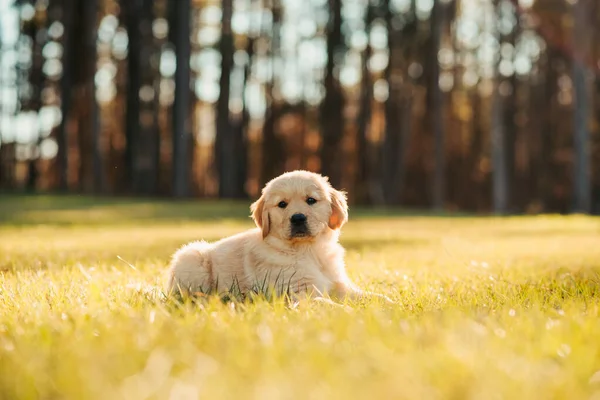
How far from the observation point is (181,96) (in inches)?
1018

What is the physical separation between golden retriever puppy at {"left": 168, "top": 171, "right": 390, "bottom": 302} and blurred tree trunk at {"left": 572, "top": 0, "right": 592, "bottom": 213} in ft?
73.1

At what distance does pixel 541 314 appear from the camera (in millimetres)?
3723

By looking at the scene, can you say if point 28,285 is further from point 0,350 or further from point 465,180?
point 465,180

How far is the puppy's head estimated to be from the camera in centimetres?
510

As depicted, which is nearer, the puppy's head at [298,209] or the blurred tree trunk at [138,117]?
the puppy's head at [298,209]

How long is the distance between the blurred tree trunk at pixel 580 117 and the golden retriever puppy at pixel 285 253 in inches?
877

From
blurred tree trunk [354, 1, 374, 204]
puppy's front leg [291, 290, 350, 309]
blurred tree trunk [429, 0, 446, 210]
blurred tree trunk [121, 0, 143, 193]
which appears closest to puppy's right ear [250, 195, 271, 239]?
puppy's front leg [291, 290, 350, 309]

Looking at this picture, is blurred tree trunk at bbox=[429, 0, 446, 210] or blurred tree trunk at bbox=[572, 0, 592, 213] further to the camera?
blurred tree trunk at bbox=[429, 0, 446, 210]

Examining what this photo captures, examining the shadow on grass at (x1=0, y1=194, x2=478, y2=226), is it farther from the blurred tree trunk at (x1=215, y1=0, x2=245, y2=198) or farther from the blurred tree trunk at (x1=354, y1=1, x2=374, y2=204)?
the blurred tree trunk at (x1=354, y1=1, x2=374, y2=204)

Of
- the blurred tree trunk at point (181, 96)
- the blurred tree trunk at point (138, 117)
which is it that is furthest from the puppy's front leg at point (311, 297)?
the blurred tree trunk at point (138, 117)

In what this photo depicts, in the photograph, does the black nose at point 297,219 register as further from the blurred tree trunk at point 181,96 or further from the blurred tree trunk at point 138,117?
the blurred tree trunk at point 138,117

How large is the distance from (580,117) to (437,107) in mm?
6142

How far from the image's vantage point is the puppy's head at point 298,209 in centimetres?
510

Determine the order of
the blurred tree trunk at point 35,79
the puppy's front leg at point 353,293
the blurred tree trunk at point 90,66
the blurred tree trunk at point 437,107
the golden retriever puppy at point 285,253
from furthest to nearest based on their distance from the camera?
the blurred tree trunk at point 35,79, the blurred tree trunk at point 90,66, the blurred tree trunk at point 437,107, the golden retriever puppy at point 285,253, the puppy's front leg at point 353,293
